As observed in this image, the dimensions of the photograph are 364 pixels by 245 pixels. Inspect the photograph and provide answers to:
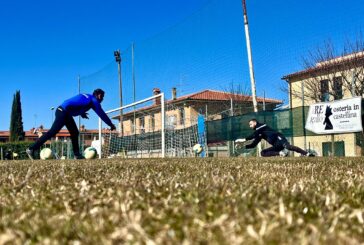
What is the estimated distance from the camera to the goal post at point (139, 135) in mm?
19938

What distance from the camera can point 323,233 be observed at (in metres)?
1.15

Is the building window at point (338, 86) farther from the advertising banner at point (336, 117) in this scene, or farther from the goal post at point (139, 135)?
the advertising banner at point (336, 117)

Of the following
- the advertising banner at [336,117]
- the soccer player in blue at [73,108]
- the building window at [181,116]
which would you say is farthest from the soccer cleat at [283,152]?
the building window at [181,116]

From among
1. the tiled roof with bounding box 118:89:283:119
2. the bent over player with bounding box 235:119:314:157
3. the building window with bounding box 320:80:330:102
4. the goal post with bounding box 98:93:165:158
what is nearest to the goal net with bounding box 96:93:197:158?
the goal post with bounding box 98:93:165:158

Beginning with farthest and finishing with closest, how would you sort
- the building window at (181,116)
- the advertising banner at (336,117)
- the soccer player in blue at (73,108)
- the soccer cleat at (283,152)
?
the building window at (181,116) < the soccer cleat at (283,152) < the advertising banner at (336,117) < the soccer player in blue at (73,108)

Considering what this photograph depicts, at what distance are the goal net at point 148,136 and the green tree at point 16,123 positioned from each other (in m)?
39.5

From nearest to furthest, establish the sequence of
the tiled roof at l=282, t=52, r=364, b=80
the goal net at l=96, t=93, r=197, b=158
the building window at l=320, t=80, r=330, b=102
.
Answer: the goal net at l=96, t=93, r=197, b=158, the tiled roof at l=282, t=52, r=364, b=80, the building window at l=320, t=80, r=330, b=102

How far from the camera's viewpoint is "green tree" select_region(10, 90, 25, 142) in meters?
62.6

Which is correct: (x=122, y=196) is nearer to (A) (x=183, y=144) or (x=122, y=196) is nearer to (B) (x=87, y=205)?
(B) (x=87, y=205)

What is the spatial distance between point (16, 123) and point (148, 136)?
152 feet

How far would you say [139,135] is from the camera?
21766mm

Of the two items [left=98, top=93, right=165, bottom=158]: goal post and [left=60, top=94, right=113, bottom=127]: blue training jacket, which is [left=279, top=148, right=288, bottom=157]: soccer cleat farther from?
[left=60, top=94, right=113, bottom=127]: blue training jacket

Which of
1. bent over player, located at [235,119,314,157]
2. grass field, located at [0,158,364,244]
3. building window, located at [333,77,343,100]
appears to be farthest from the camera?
building window, located at [333,77,343,100]

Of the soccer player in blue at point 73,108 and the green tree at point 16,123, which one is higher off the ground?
the green tree at point 16,123
